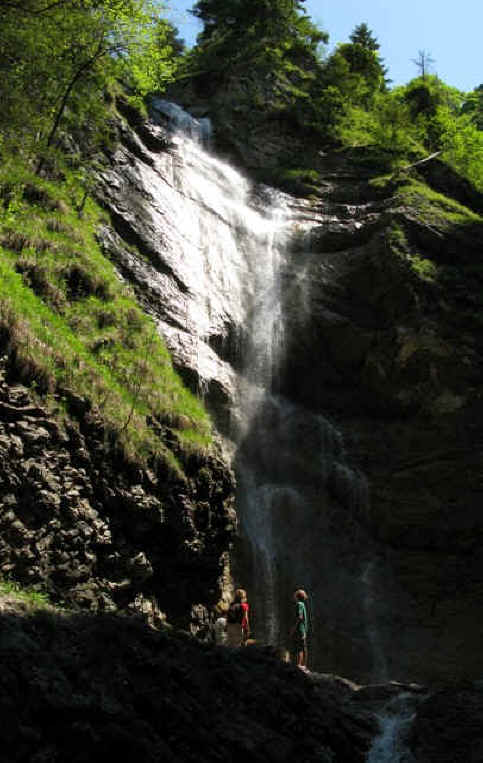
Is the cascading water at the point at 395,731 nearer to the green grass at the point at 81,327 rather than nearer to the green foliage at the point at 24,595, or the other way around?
the green foliage at the point at 24,595

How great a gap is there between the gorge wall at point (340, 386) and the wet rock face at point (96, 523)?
4.09 metres

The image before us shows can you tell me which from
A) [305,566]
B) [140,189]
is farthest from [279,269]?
[305,566]

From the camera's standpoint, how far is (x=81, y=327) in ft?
52.2

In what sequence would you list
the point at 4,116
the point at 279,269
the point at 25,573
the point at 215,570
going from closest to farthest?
the point at 25,573 < the point at 4,116 < the point at 215,570 < the point at 279,269

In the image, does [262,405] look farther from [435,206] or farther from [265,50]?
[265,50]

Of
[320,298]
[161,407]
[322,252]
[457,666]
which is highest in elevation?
[322,252]

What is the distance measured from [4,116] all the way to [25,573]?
8780 mm

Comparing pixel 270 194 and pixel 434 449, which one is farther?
pixel 270 194

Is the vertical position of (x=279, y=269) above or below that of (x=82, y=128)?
below

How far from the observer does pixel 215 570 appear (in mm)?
15148

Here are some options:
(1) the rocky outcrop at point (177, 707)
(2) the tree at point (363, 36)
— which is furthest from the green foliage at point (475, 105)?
(1) the rocky outcrop at point (177, 707)

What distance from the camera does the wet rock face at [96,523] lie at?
10.7 metres

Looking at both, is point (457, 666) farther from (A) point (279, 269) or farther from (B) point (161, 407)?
(A) point (279, 269)

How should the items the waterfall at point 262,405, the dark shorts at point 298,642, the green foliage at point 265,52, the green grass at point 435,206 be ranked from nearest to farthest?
the dark shorts at point 298,642
the waterfall at point 262,405
the green grass at point 435,206
the green foliage at point 265,52
